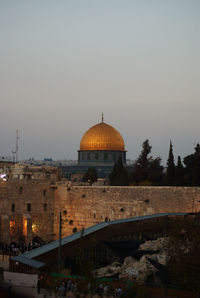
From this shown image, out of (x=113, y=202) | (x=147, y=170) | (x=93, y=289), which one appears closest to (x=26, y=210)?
(x=113, y=202)

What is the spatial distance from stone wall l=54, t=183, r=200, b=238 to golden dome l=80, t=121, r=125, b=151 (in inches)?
1011

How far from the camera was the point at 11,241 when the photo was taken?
1117 inches

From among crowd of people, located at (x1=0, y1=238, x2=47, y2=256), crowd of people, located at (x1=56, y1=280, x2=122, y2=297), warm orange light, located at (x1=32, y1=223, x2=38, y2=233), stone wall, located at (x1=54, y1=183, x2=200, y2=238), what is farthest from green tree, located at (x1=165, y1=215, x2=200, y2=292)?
warm orange light, located at (x1=32, y1=223, x2=38, y2=233)

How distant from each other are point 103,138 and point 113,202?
2758 cm

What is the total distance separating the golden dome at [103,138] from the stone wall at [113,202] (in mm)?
25673

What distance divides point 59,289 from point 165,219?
10448mm

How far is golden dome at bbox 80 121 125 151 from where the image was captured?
55.9 metres

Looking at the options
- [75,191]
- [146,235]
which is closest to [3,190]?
[75,191]

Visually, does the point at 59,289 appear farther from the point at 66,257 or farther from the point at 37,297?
the point at 66,257

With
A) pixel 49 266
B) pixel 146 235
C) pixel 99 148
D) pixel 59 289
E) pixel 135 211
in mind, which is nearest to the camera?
pixel 59 289

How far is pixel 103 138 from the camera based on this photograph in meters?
55.8

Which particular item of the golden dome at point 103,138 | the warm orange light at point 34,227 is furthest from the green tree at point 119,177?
the golden dome at point 103,138

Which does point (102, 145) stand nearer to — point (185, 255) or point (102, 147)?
point (102, 147)

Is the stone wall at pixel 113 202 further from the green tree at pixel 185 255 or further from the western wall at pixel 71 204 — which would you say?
the green tree at pixel 185 255
